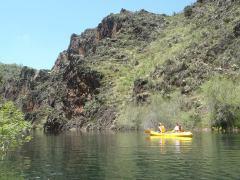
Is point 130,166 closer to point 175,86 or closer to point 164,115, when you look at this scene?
point 164,115

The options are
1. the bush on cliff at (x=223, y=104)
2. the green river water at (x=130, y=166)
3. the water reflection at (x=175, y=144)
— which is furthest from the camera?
the bush on cliff at (x=223, y=104)

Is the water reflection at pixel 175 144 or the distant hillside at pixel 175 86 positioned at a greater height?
the distant hillside at pixel 175 86

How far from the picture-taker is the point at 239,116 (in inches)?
3794

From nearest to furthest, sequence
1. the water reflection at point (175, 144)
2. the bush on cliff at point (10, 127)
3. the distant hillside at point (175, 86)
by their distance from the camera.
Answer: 1. the bush on cliff at point (10, 127)
2. the water reflection at point (175, 144)
3. the distant hillside at point (175, 86)

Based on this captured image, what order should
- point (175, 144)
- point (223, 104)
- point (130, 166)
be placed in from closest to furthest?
point (130, 166) → point (175, 144) → point (223, 104)

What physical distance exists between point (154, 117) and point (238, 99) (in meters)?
24.1

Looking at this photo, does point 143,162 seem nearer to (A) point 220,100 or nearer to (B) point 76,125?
(A) point 220,100

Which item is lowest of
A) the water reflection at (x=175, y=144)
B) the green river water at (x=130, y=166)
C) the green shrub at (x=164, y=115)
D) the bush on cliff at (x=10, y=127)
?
the green river water at (x=130, y=166)

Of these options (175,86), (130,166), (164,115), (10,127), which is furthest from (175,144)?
(175,86)

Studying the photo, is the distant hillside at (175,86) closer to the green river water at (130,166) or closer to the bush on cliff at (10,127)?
the green river water at (130,166)

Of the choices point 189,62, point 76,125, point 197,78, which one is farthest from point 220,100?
point 76,125

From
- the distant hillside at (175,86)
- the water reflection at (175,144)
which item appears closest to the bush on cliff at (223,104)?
the distant hillside at (175,86)

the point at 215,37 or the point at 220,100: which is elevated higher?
the point at 215,37

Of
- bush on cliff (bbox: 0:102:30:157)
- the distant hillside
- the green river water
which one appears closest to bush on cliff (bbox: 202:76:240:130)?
the distant hillside
